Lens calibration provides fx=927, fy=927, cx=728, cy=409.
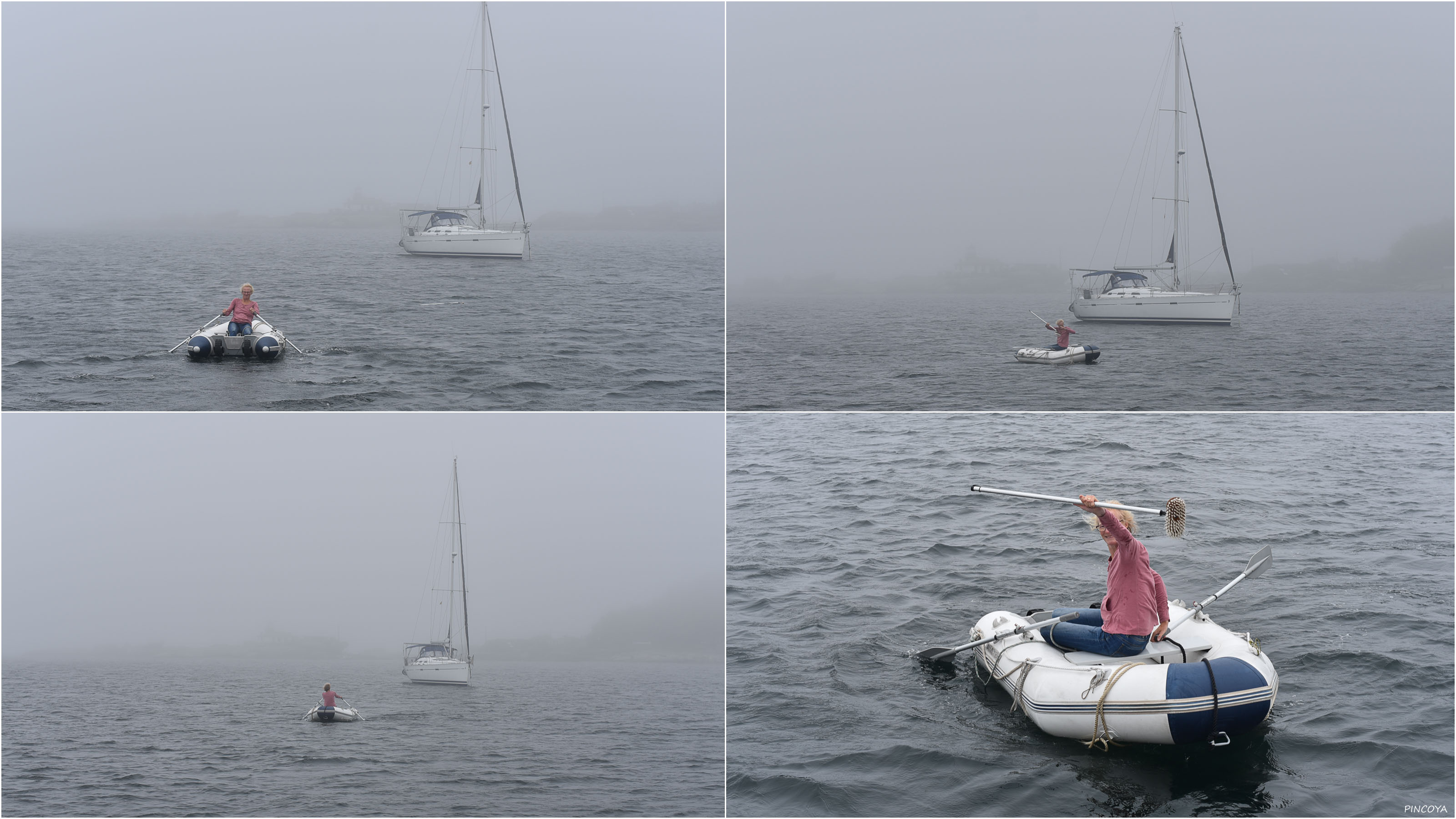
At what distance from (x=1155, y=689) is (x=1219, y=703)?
44 centimetres

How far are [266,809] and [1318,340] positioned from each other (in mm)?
30268

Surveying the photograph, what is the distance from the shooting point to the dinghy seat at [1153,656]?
7.65m

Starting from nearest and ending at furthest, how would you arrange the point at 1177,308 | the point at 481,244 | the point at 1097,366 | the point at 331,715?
the point at 331,715
the point at 1097,366
the point at 1177,308
the point at 481,244

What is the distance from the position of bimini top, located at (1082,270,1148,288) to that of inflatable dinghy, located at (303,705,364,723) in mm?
23341

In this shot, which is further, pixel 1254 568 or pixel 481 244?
pixel 481 244

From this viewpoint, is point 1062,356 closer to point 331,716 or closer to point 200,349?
point 200,349

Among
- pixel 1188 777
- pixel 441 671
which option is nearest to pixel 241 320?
pixel 1188 777

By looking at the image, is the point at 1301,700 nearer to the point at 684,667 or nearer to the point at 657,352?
the point at 657,352

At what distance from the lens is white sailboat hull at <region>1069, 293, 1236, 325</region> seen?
27109 mm

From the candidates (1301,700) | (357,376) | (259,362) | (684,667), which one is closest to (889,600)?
(1301,700)

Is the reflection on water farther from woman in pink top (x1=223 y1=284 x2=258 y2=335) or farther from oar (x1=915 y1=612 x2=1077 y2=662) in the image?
woman in pink top (x1=223 y1=284 x2=258 y2=335)

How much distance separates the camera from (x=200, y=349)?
1398 centimetres

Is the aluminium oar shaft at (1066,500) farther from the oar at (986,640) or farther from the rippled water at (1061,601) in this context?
the rippled water at (1061,601)

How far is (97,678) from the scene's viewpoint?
138 ft
